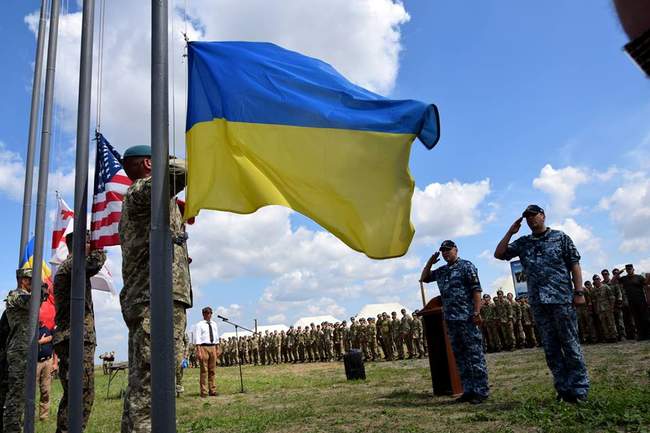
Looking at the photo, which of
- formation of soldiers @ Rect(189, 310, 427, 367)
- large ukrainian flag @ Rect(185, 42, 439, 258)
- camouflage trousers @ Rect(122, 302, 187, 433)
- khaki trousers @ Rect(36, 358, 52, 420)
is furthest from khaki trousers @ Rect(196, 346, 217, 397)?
large ukrainian flag @ Rect(185, 42, 439, 258)

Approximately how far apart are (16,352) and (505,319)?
50.6ft

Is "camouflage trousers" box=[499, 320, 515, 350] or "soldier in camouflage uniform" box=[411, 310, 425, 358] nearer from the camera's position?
"camouflage trousers" box=[499, 320, 515, 350]

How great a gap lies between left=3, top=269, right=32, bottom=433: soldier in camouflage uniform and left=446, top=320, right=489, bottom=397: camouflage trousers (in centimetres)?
529

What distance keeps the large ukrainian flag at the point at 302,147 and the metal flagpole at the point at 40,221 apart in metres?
3.41

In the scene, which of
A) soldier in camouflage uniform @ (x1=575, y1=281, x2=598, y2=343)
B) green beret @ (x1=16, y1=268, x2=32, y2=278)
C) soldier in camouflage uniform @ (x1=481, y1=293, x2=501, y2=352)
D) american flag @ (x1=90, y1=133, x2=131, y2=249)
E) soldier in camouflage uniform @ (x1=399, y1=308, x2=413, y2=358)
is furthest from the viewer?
soldier in camouflage uniform @ (x1=399, y1=308, x2=413, y2=358)

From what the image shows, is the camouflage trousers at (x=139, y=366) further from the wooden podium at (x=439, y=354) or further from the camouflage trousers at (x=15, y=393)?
the wooden podium at (x=439, y=354)

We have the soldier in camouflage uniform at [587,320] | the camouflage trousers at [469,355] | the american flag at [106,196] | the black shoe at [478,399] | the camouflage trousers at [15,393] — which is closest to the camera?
the american flag at [106,196]

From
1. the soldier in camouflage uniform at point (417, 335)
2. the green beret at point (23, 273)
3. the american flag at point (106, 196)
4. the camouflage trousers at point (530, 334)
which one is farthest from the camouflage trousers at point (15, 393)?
the soldier in camouflage uniform at point (417, 335)

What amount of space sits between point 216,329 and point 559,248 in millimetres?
7955

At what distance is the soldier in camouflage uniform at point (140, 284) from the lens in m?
3.48

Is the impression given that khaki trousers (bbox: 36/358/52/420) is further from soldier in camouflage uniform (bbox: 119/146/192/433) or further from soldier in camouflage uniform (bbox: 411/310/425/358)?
soldier in camouflage uniform (bbox: 411/310/425/358)

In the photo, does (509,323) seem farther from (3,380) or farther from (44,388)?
(3,380)

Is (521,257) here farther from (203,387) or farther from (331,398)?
(203,387)

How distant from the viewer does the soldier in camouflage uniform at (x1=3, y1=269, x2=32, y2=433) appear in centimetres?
643
